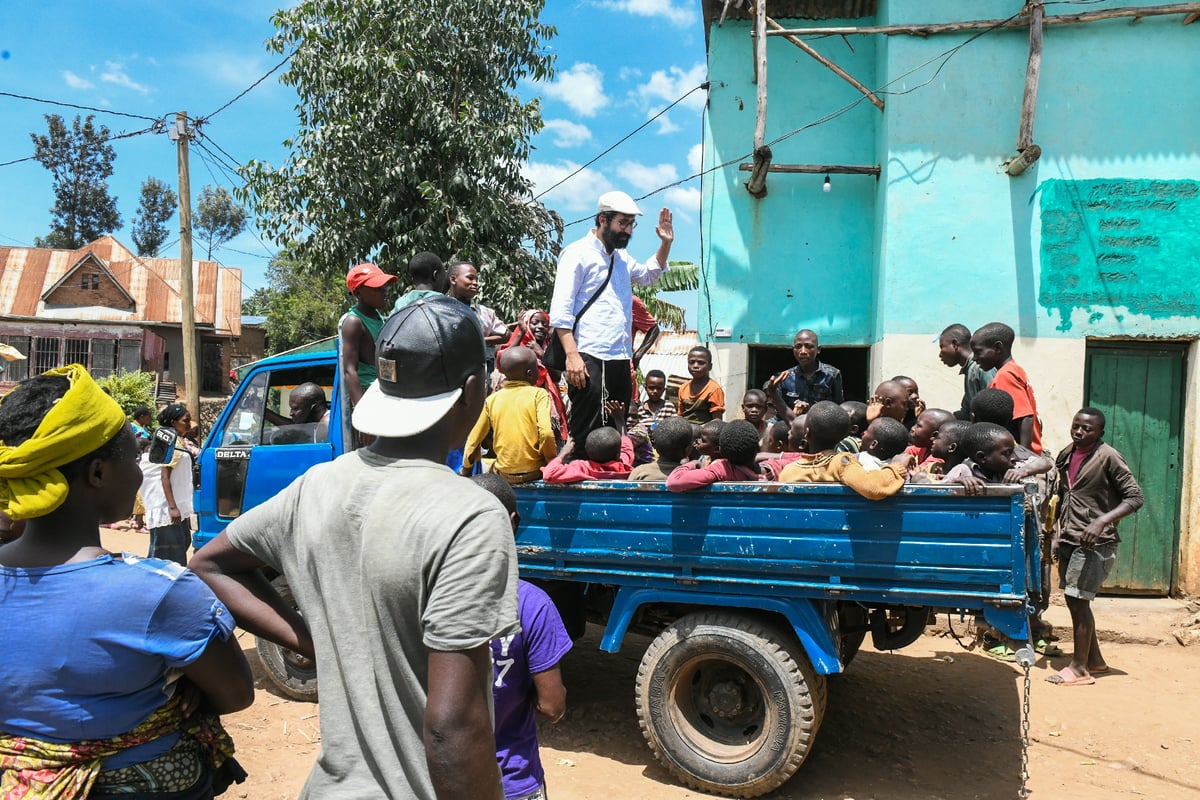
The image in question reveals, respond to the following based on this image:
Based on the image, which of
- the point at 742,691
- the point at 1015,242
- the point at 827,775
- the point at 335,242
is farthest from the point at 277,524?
the point at 335,242

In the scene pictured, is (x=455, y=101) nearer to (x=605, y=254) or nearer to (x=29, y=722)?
(x=605, y=254)

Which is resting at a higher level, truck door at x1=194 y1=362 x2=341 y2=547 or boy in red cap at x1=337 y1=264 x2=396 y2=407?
boy in red cap at x1=337 y1=264 x2=396 y2=407

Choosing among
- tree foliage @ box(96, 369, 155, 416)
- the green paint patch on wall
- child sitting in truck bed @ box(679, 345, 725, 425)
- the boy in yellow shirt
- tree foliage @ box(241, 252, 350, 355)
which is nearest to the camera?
the boy in yellow shirt

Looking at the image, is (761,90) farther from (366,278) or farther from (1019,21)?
(366,278)

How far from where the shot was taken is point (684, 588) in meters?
3.99

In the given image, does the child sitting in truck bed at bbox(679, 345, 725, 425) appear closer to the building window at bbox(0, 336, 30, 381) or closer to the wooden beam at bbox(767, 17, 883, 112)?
the wooden beam at bbox(767, 17, 883, 112)

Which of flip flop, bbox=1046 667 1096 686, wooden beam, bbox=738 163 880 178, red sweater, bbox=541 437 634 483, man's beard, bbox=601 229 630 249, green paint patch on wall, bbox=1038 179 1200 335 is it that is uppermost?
wooden beam, bbox=738 163 880 178

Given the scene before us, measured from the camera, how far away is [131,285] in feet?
81.7

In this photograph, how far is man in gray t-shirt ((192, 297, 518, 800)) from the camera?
47.6 inches

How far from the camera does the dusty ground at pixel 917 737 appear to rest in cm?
404

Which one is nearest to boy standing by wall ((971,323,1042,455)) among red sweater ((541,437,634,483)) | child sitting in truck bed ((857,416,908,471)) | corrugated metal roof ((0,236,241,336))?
child sitting in truck bed ((857,416,908,471))

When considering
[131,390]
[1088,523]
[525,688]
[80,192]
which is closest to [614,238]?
[525,688]

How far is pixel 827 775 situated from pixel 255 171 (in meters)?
8.99

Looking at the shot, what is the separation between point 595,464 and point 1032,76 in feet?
19.4
